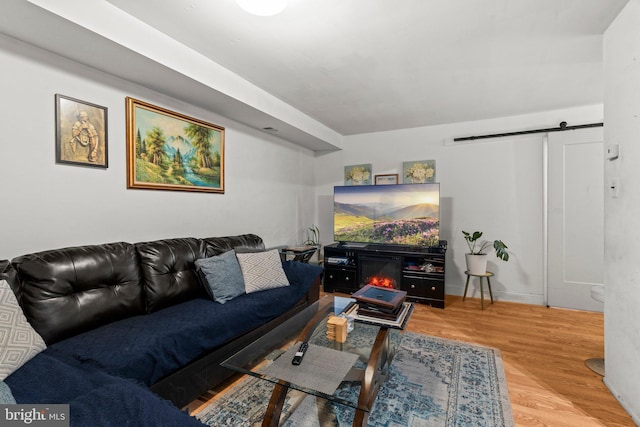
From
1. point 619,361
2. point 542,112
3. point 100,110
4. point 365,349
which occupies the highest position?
point 542,112

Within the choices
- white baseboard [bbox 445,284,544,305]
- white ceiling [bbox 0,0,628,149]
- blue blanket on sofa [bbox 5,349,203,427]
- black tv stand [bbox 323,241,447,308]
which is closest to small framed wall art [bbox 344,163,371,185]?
black tv stand [bbox 323,241,447,308]

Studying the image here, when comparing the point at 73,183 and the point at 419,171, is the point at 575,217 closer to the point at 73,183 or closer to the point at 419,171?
the point at 419,171

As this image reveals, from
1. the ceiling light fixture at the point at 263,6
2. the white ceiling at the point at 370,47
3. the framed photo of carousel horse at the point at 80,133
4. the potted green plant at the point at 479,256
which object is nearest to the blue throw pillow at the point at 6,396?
the framed photo of carousel horse at the point at 80,133

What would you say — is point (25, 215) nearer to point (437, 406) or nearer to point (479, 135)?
point (437, 406)

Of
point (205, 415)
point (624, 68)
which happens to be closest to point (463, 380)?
point (205, 415)

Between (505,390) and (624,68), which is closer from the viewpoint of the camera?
(624,68)

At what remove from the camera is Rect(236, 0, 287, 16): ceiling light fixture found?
1.73 metres

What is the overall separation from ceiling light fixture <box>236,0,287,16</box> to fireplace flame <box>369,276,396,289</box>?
10.9 ft

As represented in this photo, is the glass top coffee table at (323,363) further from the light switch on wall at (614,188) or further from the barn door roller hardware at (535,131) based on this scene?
the barn door roller hardware at (535,131)

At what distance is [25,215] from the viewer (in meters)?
1.98

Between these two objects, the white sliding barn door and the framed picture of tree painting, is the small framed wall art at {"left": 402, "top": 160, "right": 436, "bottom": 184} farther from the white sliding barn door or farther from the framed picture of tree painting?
the framed picture of tree painting

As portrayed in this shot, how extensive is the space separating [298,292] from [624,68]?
2.77 meters

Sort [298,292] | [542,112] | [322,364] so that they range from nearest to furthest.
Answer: [322,364]
[298,292]
[542,112]

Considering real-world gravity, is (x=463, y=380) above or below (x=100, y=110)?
below
